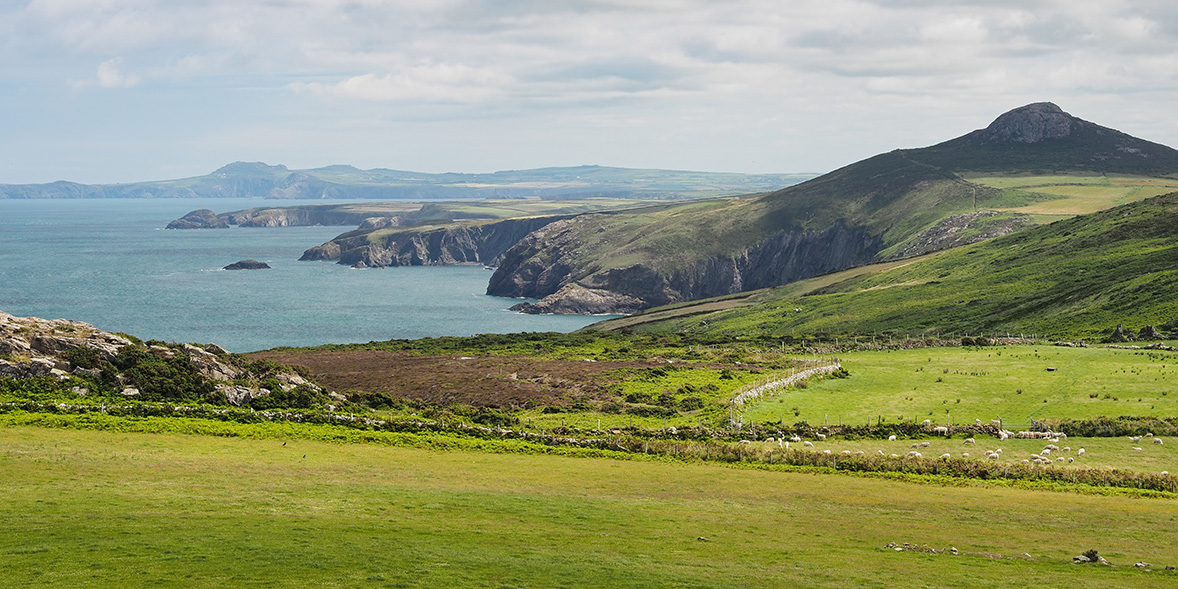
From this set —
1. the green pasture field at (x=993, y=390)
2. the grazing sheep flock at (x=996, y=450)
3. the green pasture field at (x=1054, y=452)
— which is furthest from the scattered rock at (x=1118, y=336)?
the green pasture field at (x=1054, y=452)

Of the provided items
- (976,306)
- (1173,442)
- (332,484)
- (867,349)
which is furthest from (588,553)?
(976,306)

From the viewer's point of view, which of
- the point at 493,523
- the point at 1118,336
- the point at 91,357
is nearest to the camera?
the point at 493,523

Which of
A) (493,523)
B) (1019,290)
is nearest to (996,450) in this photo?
(493,523)

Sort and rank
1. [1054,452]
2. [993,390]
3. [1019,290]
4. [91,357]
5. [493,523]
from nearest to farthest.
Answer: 1. [493,523]
2. [1054,452]
3. [91,357]
4. [993,390]
5. [1019,290]

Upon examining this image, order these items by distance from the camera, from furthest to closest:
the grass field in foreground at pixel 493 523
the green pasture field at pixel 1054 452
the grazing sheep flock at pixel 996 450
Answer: the grazing sheep flock at pixel 996 450, the green pasture field at pixel 1054 452, the grass field in foreground at pixel 493 523

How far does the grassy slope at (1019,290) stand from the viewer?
11669 centimetres

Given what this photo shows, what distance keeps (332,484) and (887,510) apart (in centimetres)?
2152

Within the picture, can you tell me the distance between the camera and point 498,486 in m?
39.4

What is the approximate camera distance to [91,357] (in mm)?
57188

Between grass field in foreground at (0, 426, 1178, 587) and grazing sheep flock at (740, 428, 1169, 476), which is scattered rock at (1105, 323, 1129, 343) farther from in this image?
grass field in foreground at (0, 426, 1178, 587)

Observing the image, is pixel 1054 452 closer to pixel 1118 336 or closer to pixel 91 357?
pixel 91 357

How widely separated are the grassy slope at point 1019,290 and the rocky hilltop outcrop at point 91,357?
295ft

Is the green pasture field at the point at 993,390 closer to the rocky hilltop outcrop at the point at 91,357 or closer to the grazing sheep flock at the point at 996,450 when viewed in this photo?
the grazing sheep flock at the point at 996,450

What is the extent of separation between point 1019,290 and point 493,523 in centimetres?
13108
